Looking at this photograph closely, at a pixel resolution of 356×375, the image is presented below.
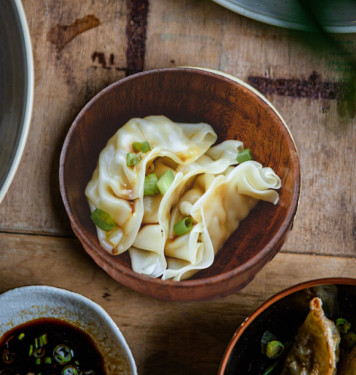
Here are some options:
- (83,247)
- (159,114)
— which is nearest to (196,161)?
(159,114)

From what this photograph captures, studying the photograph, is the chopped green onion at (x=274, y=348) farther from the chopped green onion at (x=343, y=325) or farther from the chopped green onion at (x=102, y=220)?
the chopped green onion at (x=102, y=220)

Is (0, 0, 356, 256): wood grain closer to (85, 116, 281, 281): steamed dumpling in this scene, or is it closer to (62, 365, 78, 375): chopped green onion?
(85, 116, 281, 281): steamed dumpling

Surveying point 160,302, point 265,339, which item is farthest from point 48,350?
point 265,339

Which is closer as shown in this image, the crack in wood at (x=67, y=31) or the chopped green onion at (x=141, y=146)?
the chopped green onion at (x=141, y=146)

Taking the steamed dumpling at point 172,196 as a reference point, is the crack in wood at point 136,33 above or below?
above

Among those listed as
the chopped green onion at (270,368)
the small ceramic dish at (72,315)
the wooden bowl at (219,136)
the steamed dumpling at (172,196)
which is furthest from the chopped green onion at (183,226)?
the chopped green onion at (270,368)

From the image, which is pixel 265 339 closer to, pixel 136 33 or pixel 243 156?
pixel 243 156

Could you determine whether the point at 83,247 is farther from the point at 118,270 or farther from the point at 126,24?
the point at 126,24
